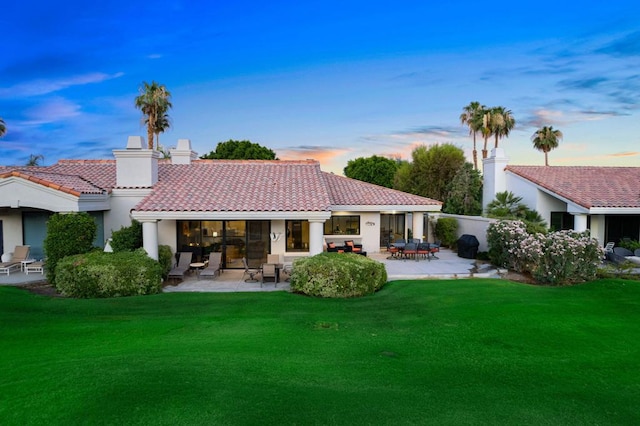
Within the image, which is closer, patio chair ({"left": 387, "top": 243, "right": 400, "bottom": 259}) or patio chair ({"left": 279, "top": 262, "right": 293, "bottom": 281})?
patio chair ({"left": 279, "top": 262, "right": 293, "bottom": 281})

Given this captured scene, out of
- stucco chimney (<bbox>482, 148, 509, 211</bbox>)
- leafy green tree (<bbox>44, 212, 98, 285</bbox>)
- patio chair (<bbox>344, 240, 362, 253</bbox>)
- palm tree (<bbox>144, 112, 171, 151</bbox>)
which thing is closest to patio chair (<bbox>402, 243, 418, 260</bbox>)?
patio chair (<bbox>344, 240, 362, 253</bbox>)

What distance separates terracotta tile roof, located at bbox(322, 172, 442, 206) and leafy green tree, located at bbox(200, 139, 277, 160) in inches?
1385

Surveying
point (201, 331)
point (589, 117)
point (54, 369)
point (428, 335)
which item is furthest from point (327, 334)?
point (589, 117)

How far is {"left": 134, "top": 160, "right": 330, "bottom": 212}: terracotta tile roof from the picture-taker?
17.6 m

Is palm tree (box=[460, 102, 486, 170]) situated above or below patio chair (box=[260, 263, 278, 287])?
above

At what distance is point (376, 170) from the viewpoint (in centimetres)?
6675

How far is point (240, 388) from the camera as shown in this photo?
22.8 ft

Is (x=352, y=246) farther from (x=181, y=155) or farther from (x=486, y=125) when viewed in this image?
(x=486, y=125)

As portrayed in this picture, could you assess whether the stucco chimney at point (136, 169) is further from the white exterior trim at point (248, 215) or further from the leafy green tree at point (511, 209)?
the leafy green tree at point (511, 209)

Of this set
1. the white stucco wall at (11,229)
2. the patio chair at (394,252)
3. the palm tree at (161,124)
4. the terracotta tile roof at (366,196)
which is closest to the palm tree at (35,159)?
the palm tree at (161,124)

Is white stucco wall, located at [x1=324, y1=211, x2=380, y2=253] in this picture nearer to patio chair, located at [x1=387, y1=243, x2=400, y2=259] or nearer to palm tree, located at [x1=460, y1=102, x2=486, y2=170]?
patio chair, located at [x1=387, y1=243, x2=400, y2=259]

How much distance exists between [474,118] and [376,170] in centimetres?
2134

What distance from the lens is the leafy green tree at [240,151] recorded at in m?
59.7

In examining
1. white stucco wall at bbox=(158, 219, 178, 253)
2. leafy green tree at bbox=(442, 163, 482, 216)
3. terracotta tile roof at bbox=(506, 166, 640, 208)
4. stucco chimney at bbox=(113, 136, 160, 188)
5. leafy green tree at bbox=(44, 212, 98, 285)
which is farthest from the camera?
leafy green tree at bbox=(442, 163, 482, 216)
